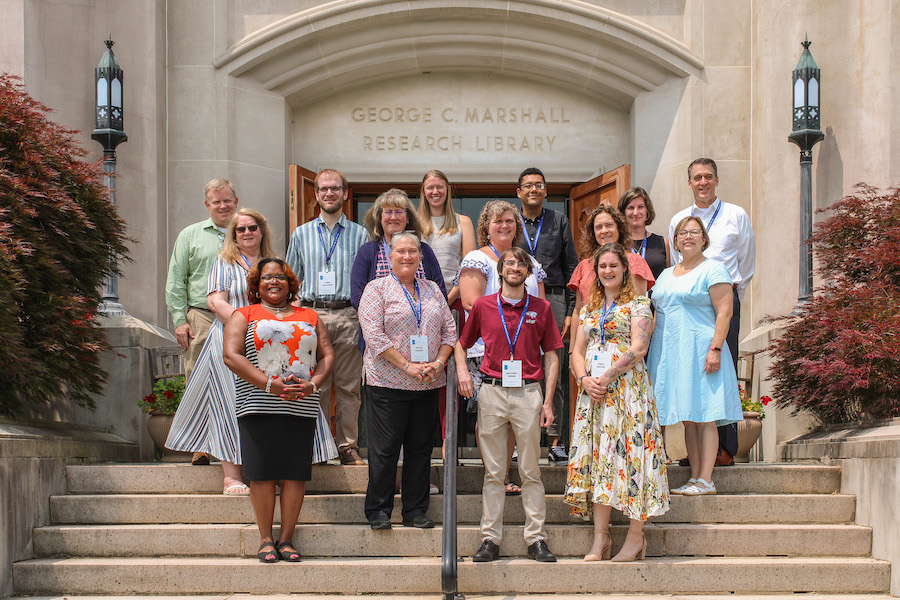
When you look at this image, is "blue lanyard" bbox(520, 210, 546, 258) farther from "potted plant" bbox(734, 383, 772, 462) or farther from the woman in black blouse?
"potted plant" bbox(734, 383, 772, 462)

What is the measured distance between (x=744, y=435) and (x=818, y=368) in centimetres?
105

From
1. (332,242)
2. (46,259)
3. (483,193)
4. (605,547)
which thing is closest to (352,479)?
(332,242)

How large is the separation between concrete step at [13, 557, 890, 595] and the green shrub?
54.7 inches

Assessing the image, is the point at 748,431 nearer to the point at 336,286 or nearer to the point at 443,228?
the point at 443,228

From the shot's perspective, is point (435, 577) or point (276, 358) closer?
point (435, 577)

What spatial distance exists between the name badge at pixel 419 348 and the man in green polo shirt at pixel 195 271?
5.45ft

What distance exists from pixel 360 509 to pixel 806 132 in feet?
16.9

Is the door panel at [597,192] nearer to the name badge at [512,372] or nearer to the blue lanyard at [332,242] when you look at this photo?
the blue lanyard at [332,242]

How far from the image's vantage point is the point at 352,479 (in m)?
6.20

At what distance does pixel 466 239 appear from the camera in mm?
6645

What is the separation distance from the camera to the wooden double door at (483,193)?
911 cm

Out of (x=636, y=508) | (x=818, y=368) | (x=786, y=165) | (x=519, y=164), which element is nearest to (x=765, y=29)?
(x=786, y=165)

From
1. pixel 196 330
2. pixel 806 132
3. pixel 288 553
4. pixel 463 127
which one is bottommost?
pixel 288 553

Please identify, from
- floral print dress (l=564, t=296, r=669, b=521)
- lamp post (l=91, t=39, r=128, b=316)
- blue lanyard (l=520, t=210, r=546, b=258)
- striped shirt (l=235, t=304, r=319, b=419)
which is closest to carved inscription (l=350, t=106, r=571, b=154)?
lamp post (l=91, t=39, r=128, b=316)
